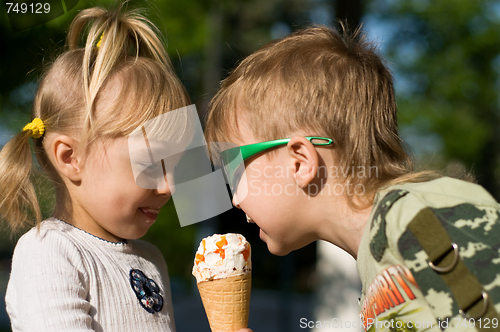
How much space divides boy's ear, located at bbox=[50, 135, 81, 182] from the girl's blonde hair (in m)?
0.04

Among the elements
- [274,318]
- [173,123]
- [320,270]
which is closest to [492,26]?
[320,270]

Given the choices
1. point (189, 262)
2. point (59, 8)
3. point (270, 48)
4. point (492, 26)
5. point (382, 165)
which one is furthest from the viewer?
point (189, 262)

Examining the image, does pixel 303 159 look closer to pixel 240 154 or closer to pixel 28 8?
pixel 240 154

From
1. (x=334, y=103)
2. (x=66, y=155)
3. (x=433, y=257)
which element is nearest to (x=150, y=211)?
(x=66, y=155)

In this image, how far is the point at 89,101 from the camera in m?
1.88

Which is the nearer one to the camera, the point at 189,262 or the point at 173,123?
the point at 173,123

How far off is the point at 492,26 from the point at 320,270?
17.5 feet

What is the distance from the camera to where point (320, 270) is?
A: 4.72 m

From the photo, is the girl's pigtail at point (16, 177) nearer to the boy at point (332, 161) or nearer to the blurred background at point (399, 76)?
the boy at point (332, 161)

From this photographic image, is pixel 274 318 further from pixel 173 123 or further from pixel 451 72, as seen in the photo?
pixel 173 123

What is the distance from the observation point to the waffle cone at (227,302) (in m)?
1.93

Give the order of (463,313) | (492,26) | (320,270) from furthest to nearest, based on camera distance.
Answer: (492,26) < (320,270) < (463,313)

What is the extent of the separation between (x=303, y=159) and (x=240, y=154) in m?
0.31

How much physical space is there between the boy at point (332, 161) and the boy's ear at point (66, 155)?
640mm
